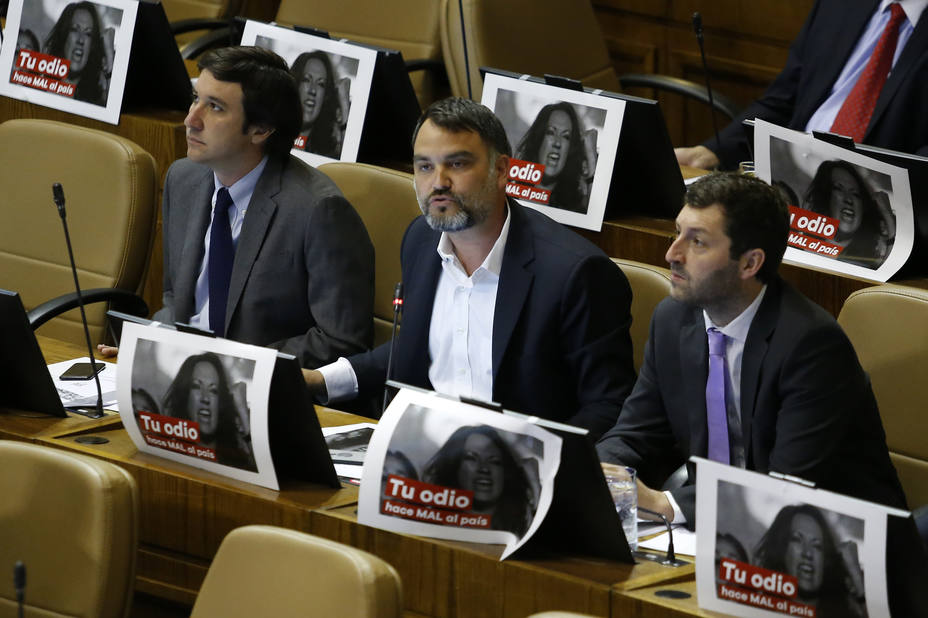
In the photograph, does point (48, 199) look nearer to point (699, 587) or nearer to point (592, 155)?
point (592, 155)

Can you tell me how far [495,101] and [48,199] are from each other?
1.03 metres

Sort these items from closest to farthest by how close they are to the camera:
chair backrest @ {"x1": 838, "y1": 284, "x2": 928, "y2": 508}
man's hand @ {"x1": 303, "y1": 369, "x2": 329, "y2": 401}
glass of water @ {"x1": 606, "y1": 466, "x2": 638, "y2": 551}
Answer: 1. glass of water @ {"x1": 606, "y1": 466, "x2": 638, "y2": 551}
2. chair backrest @ {"x1": 838, "y1": 284, "x2": 928, "y2": 508}
3. man's hand @ {"x1": 303, "y1": 369, "x2": 329, "y2": 401}

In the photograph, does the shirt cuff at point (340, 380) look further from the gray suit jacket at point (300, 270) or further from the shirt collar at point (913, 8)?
the shirt collar at point (913, 8)

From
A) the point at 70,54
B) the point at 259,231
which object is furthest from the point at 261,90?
the point at 70,54

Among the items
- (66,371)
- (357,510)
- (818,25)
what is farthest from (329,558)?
(818,25)

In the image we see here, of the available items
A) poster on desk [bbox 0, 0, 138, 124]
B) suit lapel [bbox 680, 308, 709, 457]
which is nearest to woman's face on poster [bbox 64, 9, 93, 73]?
poster on desk [bbox 0, 0, 138, 124]

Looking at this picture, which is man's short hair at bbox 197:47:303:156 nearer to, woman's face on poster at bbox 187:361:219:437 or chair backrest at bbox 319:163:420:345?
chair backrest at bbox 319:163:420:345

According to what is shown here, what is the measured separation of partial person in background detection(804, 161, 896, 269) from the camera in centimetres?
303

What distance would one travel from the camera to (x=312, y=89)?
12.1 feet

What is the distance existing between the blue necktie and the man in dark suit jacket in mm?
1259

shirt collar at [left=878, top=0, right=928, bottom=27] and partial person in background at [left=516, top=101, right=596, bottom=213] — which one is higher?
shirt collar at [left=878, top=0, right=928, bottom=27]

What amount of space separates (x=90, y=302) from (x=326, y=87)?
80 centimetres

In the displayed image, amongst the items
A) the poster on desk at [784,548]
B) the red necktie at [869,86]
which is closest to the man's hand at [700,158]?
the red necktie at [869,86]

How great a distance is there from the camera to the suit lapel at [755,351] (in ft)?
8.01
